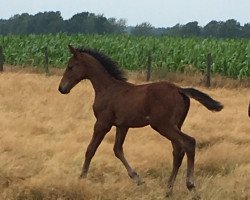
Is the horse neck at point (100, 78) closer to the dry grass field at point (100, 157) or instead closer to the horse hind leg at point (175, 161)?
the dry grass field at point (100, 157)

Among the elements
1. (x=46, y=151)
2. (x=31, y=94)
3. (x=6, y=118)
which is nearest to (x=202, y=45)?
(x=31, y=94)

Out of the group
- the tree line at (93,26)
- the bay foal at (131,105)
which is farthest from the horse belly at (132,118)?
the tree line at (93,26)

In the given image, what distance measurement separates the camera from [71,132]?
9.40 metres

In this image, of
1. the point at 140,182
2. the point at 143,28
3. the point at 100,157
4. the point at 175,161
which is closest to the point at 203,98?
the point at 175,161

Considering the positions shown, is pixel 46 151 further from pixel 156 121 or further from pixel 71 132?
pixel 156 121

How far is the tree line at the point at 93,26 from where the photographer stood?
6138 centimetres

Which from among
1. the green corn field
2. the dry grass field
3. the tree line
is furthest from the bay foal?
the tree line

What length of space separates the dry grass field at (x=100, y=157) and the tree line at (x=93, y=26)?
50227 mm

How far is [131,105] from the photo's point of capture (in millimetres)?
6586

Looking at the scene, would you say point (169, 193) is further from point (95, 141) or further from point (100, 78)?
point (100, 78)

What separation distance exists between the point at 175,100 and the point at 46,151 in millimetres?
2486

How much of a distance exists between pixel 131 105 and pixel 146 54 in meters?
17.8

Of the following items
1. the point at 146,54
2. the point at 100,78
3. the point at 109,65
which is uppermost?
the point at 109,65

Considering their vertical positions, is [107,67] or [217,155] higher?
[107,67]
